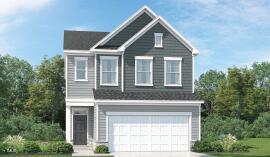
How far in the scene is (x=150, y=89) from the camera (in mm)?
32031

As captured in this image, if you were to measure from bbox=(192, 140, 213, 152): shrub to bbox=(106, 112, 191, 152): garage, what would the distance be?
93 cm

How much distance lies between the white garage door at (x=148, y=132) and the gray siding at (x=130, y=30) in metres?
5.28

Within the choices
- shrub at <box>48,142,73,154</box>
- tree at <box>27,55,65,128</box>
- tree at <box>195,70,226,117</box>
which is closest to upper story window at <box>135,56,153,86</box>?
shrub at <box>48,142,73,154</box>

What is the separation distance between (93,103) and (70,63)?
3.08 meters

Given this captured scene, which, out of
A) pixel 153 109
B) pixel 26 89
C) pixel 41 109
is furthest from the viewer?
pixel 26 89

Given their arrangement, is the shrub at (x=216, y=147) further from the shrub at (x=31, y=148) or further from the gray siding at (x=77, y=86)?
the shrub at (x=31, y=148)

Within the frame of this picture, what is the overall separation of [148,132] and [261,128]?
21477 millimetres

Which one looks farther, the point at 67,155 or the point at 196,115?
the point at 196,115

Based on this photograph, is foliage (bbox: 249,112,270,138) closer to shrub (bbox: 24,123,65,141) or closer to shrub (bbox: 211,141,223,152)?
shrub (bbox: 211,141,223,152)

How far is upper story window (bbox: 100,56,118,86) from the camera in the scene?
104 ft

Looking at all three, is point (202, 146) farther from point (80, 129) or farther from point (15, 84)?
point (15, 84)

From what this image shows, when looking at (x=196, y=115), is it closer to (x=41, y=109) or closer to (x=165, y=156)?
(x=165, y=156)

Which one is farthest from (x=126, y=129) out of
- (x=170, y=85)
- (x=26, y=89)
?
(x=26, y=89)

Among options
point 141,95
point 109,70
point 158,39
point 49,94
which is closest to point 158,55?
point 158,39
